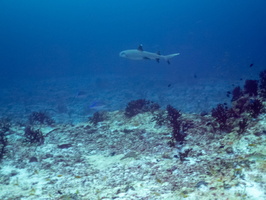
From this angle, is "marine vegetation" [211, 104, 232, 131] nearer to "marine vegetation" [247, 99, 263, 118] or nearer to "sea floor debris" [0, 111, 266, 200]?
"sea floor debris" [0, 111, 266, 200]

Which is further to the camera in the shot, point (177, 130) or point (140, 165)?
point (177, 130)

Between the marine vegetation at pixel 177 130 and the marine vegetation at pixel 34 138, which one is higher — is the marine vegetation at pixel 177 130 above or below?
below

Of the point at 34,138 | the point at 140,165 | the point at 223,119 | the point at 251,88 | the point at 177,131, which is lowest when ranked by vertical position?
the point at 140,165

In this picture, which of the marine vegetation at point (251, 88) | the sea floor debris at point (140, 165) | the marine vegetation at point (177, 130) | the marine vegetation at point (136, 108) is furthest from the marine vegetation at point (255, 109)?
the marine vegetation at point (136, 108)

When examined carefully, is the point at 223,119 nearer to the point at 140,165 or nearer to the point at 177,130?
the point at 177,130

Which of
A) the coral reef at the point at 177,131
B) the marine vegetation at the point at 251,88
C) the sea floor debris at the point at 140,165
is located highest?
the marine vegetation at the point at 251,88

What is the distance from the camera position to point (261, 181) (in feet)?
13.3

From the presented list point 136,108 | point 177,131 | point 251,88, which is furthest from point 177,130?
point 251,88

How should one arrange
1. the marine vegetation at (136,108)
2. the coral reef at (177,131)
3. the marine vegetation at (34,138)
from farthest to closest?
the marine vegetation at (136,108), the marine vegetation at (34,138), the coral reef at (177,131)

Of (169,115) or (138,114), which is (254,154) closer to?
(169,115)

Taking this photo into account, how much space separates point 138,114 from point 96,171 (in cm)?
506

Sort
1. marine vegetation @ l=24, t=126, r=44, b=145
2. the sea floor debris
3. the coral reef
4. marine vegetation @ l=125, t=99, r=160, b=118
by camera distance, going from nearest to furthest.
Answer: the sea floor debris, the coral reef, marine vegetation @ l=24, t=126, r=44, b=145, marine vegetation @ l=125, t=99, r=160, b=118

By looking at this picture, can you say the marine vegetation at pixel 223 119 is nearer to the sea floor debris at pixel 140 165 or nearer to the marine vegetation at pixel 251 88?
the sea floor debris at pixel 140 165

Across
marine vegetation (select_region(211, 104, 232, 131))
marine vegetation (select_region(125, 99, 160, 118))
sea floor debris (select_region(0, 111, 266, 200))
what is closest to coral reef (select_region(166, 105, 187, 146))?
sea floor debris (select_region(0, 111, 266, 200))
